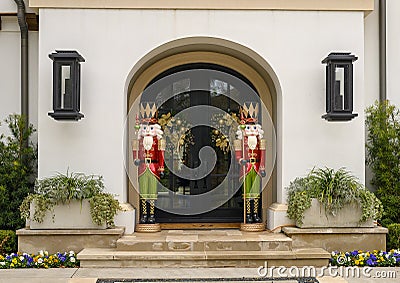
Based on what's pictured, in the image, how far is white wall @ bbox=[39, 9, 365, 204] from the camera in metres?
9.05

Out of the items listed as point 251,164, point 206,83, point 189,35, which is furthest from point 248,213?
point 189,35

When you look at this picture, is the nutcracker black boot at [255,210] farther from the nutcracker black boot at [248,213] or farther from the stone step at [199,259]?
the stone step at [199,259]

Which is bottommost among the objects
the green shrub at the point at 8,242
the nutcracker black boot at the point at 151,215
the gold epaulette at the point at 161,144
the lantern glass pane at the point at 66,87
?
the green shrub at the point at 8,242

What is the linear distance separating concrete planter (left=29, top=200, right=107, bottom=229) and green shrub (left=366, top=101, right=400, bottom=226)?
167 inches

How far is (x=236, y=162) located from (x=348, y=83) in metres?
2.33

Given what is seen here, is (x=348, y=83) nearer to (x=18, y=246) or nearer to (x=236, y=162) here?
(x=236, y=162)

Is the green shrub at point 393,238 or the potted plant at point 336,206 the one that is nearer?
the potted plant at point 336,206

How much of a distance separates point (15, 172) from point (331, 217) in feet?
15.3

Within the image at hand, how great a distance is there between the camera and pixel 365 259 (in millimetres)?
8203

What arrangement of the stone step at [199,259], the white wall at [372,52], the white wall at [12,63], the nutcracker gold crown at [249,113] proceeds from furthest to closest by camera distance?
the white wall at [372,52] < the white wall at [12,63] < the nutcracker gold crown at [249,113] < the stone step at [199,259]

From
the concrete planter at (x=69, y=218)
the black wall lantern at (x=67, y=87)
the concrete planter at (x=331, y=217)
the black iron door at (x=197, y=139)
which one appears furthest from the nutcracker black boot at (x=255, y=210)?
the black wall lantern at (x=67, y=87)

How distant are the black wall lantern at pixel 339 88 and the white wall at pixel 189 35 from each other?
1.02 feet

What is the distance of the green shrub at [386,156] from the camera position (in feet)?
31.2

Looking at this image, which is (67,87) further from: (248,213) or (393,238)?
(393,238)
